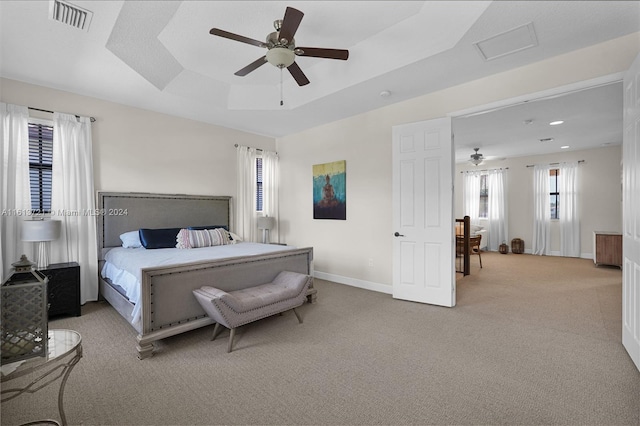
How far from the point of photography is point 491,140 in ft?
21.2

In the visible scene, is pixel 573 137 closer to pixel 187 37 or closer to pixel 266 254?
pixel 266 254

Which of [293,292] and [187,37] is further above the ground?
[187,37]

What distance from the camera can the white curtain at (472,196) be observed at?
9.11m

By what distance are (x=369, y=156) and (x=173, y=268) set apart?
10.6ft

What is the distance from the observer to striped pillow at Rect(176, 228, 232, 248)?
13.5 feet

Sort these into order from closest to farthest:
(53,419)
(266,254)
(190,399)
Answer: (53,419) → (190,399) → (266,254)

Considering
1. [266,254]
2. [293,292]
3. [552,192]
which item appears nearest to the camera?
[293,292]

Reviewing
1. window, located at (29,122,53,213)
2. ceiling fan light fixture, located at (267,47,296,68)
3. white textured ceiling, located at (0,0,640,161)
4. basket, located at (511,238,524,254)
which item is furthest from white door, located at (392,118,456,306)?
basket, located at (511,238,524,254)

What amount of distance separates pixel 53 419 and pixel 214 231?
291 centimetres

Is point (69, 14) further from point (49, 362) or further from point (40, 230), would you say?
point (49, 362)

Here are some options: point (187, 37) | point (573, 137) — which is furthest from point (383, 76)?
point (573, 137)

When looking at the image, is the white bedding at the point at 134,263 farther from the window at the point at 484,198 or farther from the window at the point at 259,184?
the window at the point at 484,198

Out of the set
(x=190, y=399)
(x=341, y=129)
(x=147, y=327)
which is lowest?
(x=190, y=399)

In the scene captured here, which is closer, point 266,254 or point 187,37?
point 187,37
